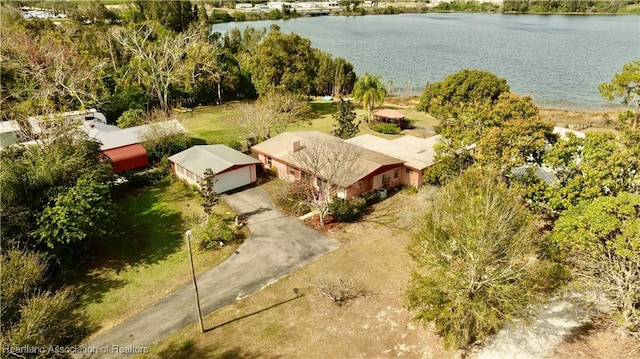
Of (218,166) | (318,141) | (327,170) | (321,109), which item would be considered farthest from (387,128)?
(218,166)

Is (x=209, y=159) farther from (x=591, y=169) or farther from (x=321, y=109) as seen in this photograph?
(x=321, y=109)

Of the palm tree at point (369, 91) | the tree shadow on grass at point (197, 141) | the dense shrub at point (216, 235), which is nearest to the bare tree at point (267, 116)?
the tree shadow on grass at point (197, 141)

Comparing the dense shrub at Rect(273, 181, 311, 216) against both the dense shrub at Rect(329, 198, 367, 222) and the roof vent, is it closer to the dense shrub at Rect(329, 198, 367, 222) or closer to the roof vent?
the dense shrub at Rect(329, 198, 367, 222)

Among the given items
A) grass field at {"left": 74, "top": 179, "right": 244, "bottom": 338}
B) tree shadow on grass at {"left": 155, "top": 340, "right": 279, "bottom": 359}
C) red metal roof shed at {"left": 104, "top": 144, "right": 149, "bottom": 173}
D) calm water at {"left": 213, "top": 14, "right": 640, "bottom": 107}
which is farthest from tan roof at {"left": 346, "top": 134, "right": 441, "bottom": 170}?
calm water at {"left": 213, "top": 14, "right": 640, "bottom": 107}

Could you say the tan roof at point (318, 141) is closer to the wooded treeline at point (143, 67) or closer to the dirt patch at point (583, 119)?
the wooded treeline at point (143, 67)

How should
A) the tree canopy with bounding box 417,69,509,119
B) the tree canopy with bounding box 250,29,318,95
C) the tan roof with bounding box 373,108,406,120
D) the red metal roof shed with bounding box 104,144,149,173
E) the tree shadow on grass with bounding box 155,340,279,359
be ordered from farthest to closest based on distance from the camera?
1. the tan roof with bounding box 373,108,406,120
2. the tree canopy with bounding box 250,29,318,95
3. the tree canopy with bounding box 417,69,509,119
4. the red metal roof shed with bounding box 104,144,149,173
5. the tree shadow on grass with bounding box 155,340,279,359
